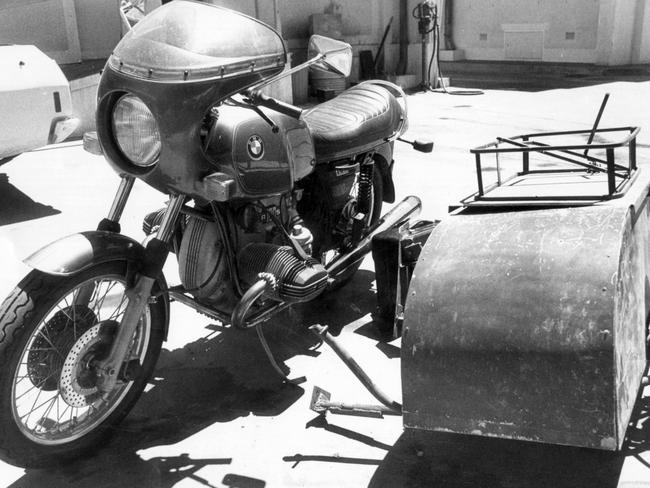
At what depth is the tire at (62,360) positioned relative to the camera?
2.78 metres

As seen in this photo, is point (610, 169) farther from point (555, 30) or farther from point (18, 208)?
point (555, 30)

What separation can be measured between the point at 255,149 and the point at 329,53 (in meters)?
0.61

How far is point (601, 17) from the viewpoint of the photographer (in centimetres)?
1723

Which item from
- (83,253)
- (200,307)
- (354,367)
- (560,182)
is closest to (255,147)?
(200,307)

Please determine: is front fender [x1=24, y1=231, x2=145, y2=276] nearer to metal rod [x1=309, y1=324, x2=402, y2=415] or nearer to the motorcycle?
the motorcycle

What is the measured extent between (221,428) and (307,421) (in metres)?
0.37

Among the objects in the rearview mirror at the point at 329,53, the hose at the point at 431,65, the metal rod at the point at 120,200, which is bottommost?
the hose at the point at 431,65

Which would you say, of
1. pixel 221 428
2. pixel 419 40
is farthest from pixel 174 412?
pixel 419 40

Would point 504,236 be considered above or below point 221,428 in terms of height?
above

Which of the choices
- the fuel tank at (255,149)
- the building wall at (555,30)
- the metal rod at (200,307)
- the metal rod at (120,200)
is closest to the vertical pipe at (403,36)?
the building wall at (555,30)

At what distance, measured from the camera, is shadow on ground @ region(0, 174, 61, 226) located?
21.1 feet

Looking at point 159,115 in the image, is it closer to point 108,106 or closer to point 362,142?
point 108,106

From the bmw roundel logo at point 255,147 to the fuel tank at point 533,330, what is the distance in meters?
0.96

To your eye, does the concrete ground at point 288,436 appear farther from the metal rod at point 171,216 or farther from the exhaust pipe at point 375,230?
the metal rod at point 171,216
